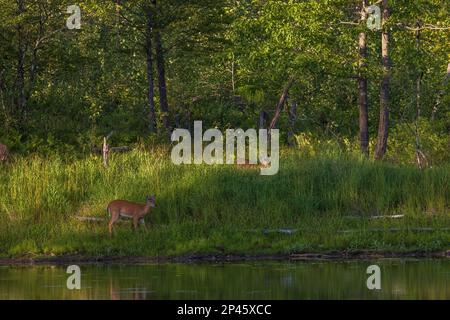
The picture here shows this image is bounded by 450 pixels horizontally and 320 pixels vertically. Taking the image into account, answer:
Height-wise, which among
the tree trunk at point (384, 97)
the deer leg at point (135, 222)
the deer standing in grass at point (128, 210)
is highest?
the tree trunk at point (384, 97)

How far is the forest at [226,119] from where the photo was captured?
22.8m

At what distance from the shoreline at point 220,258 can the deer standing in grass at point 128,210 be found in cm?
94

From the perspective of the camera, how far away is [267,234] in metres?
22.5

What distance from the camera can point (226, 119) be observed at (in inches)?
1523

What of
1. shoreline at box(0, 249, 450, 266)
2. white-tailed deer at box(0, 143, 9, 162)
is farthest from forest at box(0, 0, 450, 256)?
shoreline at box(0, 249, 450, 266)

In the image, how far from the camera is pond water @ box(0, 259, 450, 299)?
16984mm

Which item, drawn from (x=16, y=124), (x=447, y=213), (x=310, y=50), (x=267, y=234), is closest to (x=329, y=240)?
(x=267, y=234)

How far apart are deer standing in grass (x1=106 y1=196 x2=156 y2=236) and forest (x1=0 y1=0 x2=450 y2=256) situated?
0.37 meters

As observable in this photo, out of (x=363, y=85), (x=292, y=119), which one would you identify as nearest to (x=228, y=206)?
(x=363, y=85)

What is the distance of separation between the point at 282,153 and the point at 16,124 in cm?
934

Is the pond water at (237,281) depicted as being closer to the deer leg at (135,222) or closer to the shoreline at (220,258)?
the shoreline at (220,258)

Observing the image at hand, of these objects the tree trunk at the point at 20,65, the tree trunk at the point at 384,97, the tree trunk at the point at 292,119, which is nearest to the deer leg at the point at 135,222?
the tree trunk at the point at 384,97

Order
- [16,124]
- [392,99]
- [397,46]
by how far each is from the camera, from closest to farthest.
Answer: [397,46]
[16,124]
[392,99]

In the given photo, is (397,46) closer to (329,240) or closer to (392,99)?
(392,99)
